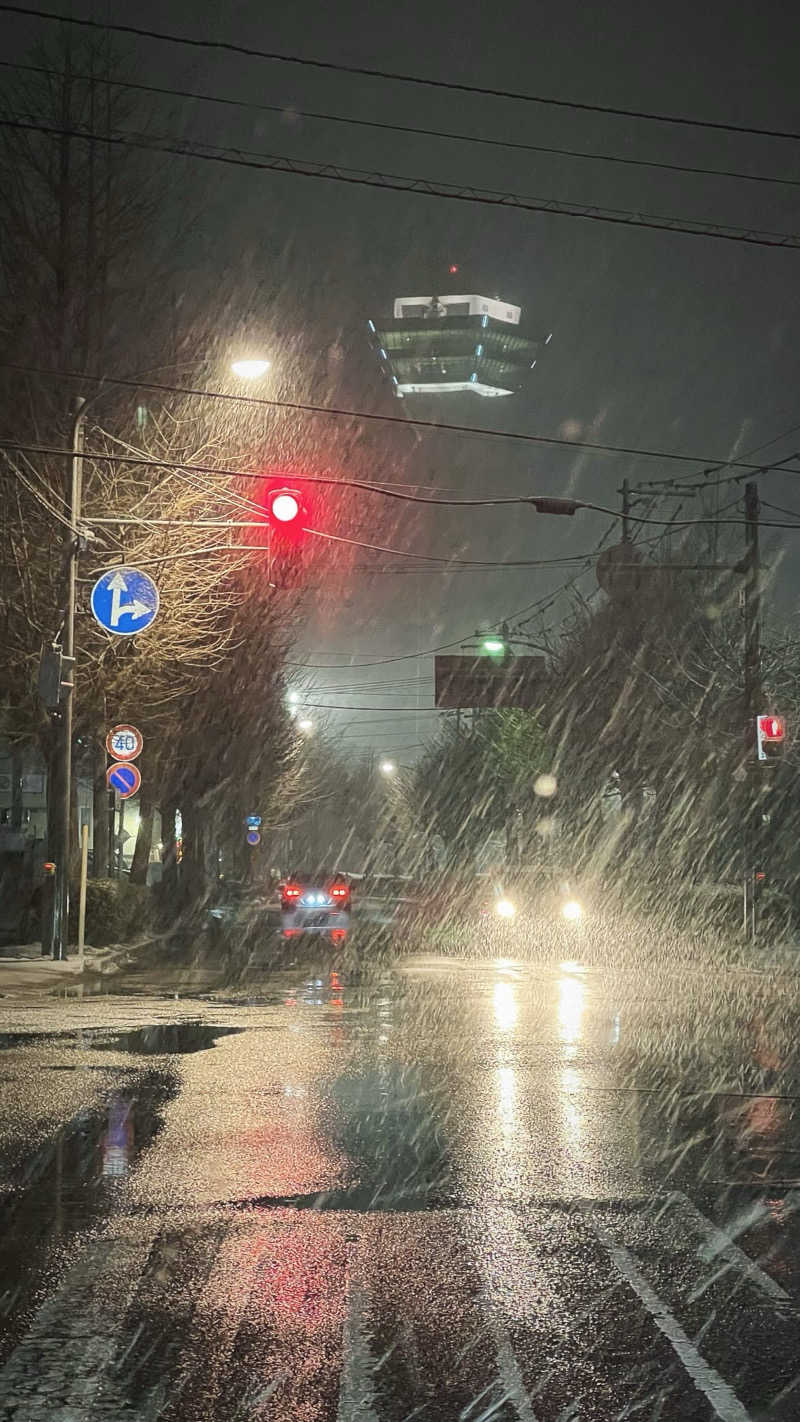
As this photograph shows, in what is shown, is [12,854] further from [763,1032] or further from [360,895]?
[763,1032]

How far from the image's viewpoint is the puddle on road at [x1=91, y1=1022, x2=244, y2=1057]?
13.8m

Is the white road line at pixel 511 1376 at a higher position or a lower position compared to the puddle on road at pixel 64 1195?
lower

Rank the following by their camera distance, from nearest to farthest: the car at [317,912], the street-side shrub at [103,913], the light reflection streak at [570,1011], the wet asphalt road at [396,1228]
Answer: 1. the wet asphalt road at [396,1228]
2. the light reflection streak at [570,1011]
3. the car at [317,912]
4. the street-side shrub at [103,913]

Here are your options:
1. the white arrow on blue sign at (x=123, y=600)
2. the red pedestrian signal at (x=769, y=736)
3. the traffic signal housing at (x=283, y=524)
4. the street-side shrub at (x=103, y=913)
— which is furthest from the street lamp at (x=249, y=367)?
the red pedestrian signal at (x=769, y=736)

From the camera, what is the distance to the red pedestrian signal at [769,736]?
94.7 ft

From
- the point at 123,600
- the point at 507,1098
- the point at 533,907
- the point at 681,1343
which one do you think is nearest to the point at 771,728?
the point at 123,600

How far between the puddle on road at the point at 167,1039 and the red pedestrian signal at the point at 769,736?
15.9 meters

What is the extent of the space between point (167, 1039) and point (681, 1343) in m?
9.55

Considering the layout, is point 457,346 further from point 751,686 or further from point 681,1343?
point 681,1343

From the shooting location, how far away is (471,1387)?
5.21 meters

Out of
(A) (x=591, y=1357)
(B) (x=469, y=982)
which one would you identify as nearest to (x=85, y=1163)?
(A) (x=591, y=1357)

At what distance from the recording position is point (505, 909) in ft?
131

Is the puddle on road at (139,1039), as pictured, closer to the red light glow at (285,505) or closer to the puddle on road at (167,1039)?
the puddle on road at (167,1039)

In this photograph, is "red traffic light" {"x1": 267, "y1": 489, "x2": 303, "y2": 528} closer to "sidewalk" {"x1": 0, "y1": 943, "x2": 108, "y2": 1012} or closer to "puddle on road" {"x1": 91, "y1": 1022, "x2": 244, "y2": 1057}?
"puddle on road" {"x1": 91, "y1": 1022, "x2": 244, "y2": 1057}
